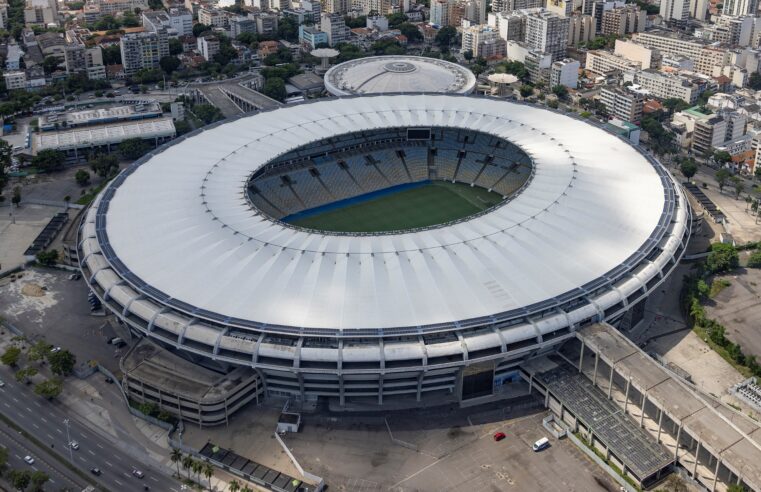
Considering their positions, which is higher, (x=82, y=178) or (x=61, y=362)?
(x=82, y=178)

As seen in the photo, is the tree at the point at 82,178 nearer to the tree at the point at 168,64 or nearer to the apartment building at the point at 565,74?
the tree at the point at 168,64

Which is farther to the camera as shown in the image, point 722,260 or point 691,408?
point 722,260

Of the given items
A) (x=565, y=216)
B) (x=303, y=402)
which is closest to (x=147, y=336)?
(x=303, y=402)

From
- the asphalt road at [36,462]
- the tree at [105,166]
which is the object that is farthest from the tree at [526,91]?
the asphalt road at [36,462]

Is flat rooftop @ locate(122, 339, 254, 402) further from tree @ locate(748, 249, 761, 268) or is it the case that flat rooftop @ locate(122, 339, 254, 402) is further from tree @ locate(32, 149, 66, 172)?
tree @ locate(748, 249, 761, 268)

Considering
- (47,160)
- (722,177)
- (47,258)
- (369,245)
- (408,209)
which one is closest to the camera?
(369,245)

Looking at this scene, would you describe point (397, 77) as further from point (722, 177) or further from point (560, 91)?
point (722, 177)

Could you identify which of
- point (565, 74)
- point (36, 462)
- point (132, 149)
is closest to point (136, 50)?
point (132, 149)
